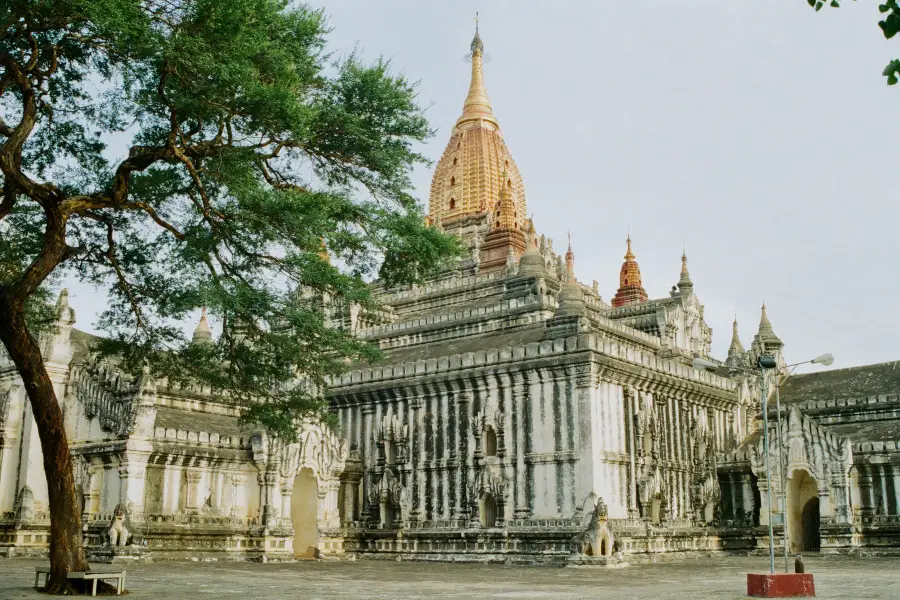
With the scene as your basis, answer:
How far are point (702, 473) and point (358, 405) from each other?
15073 millimetres

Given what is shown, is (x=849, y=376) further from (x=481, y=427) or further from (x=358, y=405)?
(x=358, y=405)

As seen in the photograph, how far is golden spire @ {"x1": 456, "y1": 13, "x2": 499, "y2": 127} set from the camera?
238ft

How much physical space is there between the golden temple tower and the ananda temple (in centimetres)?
2198

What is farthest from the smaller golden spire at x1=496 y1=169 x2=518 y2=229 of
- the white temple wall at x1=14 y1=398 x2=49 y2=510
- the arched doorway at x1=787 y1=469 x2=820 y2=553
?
the white temple wall at x1=14 y1=398 x2=49 y2=510

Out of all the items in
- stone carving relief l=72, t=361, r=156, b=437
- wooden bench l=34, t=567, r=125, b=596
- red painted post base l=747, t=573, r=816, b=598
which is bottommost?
red painted post base l=747, t=573, r=816, b=598

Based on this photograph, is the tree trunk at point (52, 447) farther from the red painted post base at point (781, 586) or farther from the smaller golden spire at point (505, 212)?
the smaller golden spire at point (505, 212)

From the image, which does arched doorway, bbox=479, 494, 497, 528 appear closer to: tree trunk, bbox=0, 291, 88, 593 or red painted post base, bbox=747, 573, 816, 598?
red painted post base, bbox=747, 573, 816, 598

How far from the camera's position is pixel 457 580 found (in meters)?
25.5

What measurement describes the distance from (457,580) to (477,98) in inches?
2098

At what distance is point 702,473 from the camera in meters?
41.4

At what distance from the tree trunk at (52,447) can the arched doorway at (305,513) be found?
19748mm

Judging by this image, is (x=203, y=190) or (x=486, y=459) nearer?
(x=203, y=190)

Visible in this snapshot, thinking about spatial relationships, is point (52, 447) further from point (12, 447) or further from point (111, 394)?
point (12, 447)

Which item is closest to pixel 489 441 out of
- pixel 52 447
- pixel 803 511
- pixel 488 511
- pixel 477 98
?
pixel 488 511
